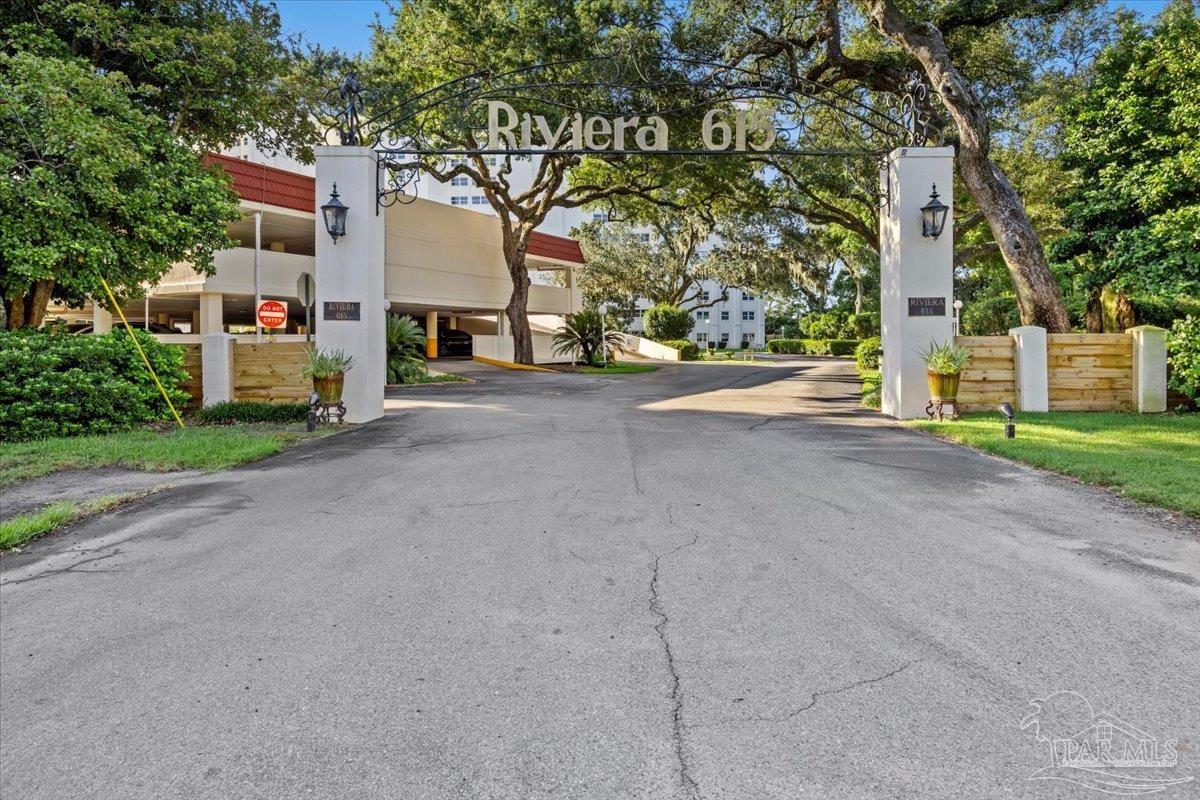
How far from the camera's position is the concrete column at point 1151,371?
424 inches

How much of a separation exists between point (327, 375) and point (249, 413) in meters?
1.59

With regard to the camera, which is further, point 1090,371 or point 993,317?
point 993,317

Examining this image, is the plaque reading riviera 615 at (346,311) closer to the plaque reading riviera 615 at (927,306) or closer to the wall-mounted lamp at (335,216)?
the wall-mounted lamp at (335,216)

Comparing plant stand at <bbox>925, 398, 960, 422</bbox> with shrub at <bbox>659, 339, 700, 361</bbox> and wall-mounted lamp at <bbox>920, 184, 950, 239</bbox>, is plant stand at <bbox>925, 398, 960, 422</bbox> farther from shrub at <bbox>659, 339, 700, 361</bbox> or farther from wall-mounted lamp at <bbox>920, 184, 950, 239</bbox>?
shrub at <bbox>659, 339, 700, 361</bbox>

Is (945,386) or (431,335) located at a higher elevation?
(431,335)

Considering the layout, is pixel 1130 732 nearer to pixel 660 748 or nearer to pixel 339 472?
pixel 660 748

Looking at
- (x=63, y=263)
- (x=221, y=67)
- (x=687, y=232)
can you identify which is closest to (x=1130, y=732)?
(x=63, y=263)

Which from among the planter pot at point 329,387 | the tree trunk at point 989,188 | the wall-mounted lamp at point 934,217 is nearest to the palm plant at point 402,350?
the planter pot at point 329,387

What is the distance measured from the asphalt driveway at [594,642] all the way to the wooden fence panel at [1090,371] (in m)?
6.06

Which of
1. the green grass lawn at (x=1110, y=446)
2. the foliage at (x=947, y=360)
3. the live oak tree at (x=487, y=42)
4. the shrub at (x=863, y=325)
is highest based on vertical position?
the live oak tree at (x=487, y=42)

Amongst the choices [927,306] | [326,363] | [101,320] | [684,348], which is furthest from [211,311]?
[684,348]

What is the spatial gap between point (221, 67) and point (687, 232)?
31817 millimetres

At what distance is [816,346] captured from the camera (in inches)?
2023

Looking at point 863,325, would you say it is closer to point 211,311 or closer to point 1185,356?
point 1185,356
